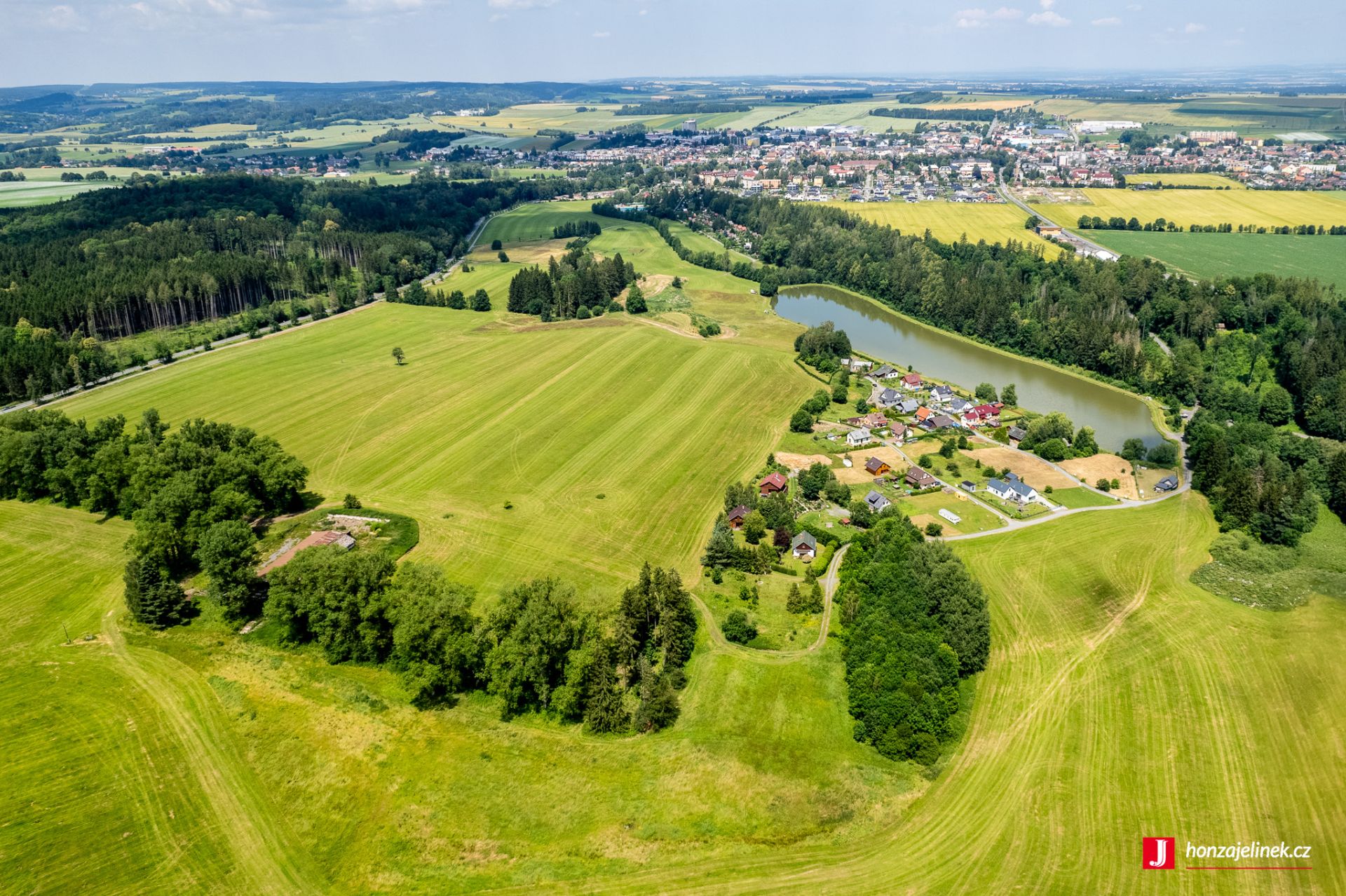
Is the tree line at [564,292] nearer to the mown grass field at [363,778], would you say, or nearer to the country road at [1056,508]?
the country road at [1056,508]

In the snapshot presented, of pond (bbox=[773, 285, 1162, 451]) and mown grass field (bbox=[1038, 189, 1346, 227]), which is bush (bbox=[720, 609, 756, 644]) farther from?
mown grass field (bbox=[1038, 189, 1346, 227])

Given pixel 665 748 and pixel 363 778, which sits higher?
pixel 363 778

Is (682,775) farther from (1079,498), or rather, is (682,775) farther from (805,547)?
(1079,498)

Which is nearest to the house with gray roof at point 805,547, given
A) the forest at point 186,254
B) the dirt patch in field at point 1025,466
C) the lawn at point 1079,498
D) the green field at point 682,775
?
the green field at point 682,775

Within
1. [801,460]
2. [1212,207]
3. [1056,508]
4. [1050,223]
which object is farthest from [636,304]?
[1212,207]

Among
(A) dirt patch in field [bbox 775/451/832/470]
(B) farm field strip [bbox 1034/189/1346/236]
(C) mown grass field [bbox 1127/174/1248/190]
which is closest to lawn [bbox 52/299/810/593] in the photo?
(A) dirt patch in field [bbox 775/451/832/470]

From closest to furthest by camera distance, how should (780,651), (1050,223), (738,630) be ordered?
(780,651) < (738,630) < (1050,223)
